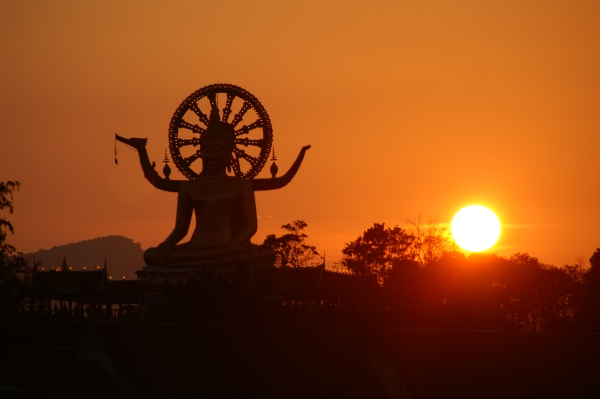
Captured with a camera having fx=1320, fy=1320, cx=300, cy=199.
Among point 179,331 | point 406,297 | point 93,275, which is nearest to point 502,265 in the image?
point 406,297

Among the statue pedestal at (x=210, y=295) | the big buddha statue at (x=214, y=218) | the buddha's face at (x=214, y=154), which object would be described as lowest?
the statue pedestal at (x=210, y=295)

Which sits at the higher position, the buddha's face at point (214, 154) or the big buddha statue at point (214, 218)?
the buddha's face at point (214, 154)

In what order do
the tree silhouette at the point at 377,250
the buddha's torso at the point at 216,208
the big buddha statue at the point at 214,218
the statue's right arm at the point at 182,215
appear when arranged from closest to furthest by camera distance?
1. the big buddha statue at the point at 214,218
2. the buddha's torso at the point at 216,208
3. the statue's right arm at the point at 182,215
4. the tree silhouette at the point at 377,250

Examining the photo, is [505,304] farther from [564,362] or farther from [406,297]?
[564,362]

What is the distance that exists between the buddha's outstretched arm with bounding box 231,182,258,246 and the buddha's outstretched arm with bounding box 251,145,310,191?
2.08m

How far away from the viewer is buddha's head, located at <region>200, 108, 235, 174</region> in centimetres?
4953

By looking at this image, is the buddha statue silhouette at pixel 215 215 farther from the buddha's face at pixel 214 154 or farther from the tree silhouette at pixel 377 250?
the tree silhouette at pixel 377 250

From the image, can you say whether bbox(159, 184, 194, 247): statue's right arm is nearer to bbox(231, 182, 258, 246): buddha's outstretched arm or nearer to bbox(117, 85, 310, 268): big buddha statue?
bbox(117, 85, 310, 268): big buddha statue

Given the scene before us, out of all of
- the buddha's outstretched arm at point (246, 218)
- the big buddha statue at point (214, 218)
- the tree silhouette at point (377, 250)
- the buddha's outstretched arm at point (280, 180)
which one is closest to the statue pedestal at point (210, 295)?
the big buddha statue at point (214, 218)

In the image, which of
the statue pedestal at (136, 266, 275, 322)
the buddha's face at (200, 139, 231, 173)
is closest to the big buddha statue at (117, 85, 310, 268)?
the buddha's face at (200, 139, 231, 173)

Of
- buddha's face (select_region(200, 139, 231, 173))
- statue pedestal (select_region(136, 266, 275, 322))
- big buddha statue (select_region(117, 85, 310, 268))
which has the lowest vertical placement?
statue pedestal (select_region(136, 266, 275, 322))

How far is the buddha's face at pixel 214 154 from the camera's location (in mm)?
49500

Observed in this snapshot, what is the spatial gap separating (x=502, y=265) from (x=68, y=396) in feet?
156

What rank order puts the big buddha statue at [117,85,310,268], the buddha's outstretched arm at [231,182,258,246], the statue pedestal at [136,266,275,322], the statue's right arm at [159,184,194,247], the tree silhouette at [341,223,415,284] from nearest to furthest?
the statue pedestal at [136,266,275,322] → the big buddha statue at [117,85,310,268] → the buddha's outstretched arm at [231,182,258,246] → the statue's right arm at [159,184,194,247] → the tree silhouette at [341,223,415,284]
